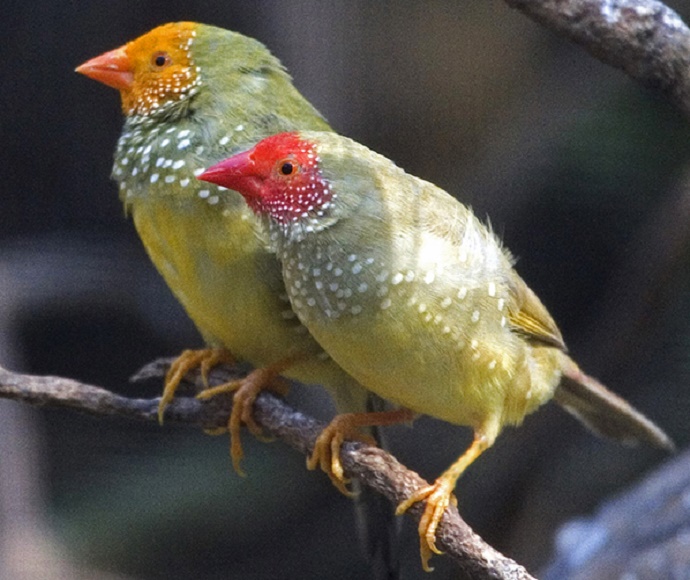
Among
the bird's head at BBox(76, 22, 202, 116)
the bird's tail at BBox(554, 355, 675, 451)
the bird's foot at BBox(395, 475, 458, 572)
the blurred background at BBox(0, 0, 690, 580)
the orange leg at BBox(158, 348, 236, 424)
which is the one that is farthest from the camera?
the blurred background at BBox(0, 0, 690, 580)

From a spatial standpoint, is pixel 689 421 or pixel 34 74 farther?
pixel 34 74

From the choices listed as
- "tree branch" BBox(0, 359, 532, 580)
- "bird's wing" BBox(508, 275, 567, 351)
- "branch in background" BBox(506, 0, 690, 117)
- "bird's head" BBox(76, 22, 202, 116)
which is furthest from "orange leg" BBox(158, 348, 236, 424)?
"branch in background" BBox(506, 0, 690, 117)

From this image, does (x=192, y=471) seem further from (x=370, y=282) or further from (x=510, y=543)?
(x=370, y=282)

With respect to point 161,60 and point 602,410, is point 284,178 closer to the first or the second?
point 161,60

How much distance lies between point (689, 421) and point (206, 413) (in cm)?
247

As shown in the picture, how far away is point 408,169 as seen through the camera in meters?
4.95

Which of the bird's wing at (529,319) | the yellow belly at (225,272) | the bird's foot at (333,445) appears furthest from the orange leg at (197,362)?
the bird's wing at (529,319)

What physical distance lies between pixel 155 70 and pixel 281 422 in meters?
0.89

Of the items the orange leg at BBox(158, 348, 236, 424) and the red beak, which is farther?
the orange leg at BBox(158, 348, 236, 424)

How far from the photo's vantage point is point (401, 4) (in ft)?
16.6

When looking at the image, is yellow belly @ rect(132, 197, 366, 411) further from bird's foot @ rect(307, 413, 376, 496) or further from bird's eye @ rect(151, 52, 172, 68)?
bird's eye @ rect(151, 52, 172, 68)

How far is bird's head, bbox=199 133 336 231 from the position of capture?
92.3 inches

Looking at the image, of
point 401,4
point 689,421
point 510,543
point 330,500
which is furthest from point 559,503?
point 401,4

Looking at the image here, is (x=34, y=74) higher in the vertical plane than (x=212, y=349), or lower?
lower
